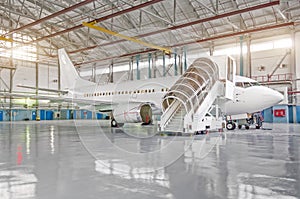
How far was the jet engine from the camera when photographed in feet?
41.1

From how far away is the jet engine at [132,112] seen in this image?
12.5m

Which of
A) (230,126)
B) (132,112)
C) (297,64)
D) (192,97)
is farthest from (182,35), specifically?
(192,97)

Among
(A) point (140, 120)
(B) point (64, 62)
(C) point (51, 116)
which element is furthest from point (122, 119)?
(C) point (51, 116)

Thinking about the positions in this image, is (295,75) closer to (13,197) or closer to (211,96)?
(211,96)

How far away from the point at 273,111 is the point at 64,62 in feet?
69.1

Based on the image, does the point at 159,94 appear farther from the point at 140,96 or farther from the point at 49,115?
the point at 49,115

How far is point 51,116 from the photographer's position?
38.6 meters

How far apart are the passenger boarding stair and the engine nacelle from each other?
2889 millimetres

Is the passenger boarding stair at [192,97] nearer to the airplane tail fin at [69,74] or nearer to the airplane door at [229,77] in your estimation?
the airplane door at [229,77]

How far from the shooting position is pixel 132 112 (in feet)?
41.1

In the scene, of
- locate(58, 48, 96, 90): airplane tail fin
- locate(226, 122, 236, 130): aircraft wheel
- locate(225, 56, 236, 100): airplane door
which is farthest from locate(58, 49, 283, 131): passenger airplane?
locate(226, 122, 236, 130): aircraft wheel

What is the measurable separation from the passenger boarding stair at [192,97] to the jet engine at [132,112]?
2.89 meters

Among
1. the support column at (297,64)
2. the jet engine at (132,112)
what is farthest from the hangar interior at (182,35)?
the jet engine at (132,112)

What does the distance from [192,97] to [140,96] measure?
6.86 meters
